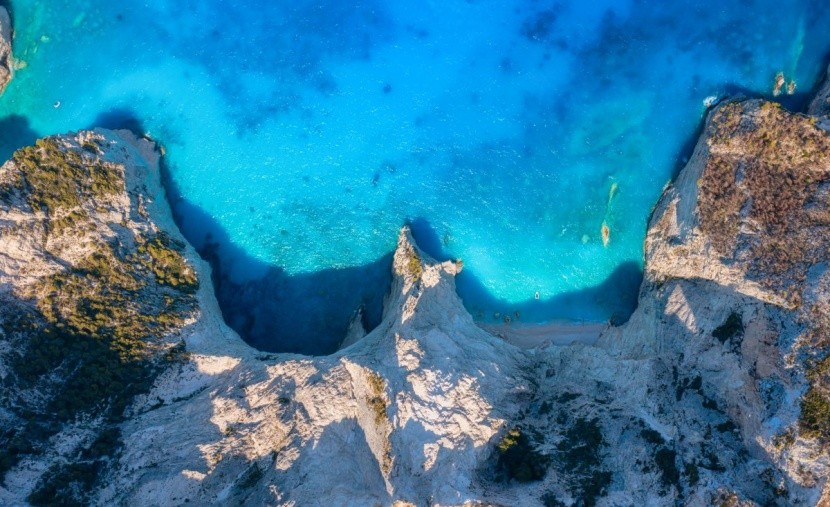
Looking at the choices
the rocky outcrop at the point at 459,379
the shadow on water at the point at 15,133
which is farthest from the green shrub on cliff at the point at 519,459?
the shadow on water at the point at 15,133

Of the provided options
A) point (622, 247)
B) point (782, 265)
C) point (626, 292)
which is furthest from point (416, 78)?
point (782, 265)

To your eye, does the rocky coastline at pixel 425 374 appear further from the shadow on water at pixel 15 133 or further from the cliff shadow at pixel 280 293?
the shadow on water at pixel 15 133

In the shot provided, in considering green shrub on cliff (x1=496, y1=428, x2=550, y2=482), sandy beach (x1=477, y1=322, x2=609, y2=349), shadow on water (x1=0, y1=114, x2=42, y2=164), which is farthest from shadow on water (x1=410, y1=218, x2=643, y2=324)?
shadow on water (x1=0, y1=114, x2=42, y2=164)

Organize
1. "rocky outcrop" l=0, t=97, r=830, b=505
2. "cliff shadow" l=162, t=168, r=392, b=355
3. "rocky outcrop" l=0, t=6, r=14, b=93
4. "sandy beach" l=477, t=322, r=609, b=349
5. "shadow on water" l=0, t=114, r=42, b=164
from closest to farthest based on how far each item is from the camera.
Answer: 1. "rocky outcrop" l=0, t=97, r=830, b=505
2. "sandy beach" l=477, t=322, r=609, b=349
3. "rocky outcrop" l=0, t=6, r=14, b=93
4. "cliff shadow" l=162, t=168, r=392, b=355
5. "shadow on water" l=0, t=114, r=42, b=164

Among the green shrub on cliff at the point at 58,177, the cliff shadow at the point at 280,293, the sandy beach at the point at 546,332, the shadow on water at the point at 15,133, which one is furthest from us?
the shadow on water at the point at 15,133

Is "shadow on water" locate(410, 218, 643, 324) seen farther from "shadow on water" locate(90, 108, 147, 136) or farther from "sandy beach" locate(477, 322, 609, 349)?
"shadow on water" locate(90, 108, 147, 136)

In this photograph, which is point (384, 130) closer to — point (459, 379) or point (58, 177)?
point (459, 379)

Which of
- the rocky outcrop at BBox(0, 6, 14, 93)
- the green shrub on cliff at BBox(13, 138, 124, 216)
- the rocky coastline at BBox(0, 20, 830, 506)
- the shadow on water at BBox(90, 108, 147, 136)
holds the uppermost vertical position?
the rocky outcrop at BBox(0, 6, 14, 93)
